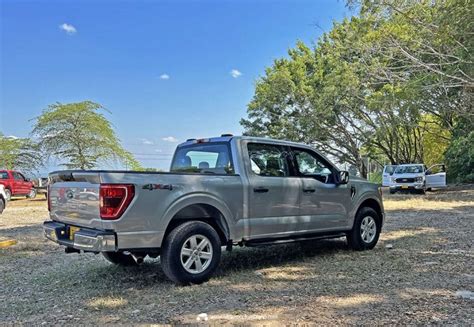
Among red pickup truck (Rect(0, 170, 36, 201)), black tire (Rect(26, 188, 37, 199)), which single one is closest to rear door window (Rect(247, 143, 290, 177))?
red pickup truck (Rect(0, 170, 36, 201))

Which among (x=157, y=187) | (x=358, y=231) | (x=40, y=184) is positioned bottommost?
(x=358, y=231)

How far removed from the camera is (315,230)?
636 centimetres

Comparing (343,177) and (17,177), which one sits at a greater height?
(17,177)

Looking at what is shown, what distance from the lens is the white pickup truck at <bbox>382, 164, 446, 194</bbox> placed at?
20891mm

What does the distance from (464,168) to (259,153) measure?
23132 mm

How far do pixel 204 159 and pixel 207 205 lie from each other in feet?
3.33

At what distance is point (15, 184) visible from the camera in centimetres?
2361

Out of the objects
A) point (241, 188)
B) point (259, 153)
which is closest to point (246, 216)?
point (241, 188)

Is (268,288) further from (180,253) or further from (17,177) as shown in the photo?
(17,177)

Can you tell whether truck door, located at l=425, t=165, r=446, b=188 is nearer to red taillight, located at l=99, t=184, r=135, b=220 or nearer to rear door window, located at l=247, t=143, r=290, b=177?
rear door window, located at l=247, t=143, r=290, b=177

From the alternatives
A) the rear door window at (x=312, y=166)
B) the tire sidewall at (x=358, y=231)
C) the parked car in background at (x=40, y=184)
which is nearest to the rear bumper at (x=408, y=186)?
the tire sidewall at (x=358, y=231)

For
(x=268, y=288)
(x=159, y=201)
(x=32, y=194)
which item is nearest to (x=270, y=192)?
(x=268, y=288)

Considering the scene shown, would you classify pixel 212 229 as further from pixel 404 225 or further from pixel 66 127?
pixel 66 127

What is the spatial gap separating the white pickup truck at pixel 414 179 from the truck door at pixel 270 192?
16595 millimetres
